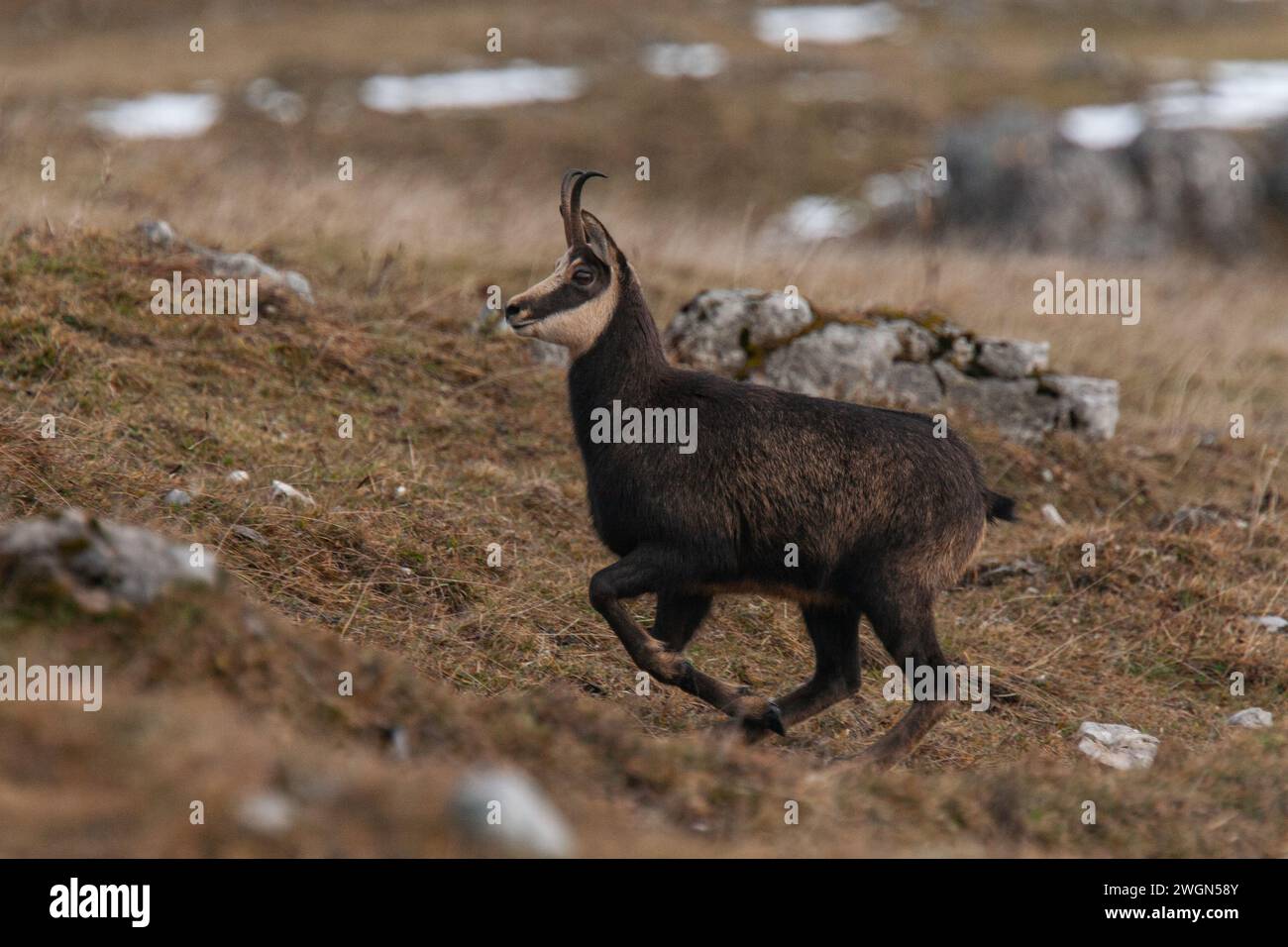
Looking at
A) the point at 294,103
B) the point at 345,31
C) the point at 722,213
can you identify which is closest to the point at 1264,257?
the point at 722,213

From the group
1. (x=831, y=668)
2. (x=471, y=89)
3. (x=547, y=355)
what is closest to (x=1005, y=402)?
(x=547, y=355)

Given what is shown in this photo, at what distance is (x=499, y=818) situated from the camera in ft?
11.3

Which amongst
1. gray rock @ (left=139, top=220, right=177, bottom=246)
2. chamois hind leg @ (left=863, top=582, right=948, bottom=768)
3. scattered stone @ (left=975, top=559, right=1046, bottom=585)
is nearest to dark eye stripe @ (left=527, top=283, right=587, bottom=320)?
chamois hind leg @ (left=863, top=582, right=948, bottom=768)

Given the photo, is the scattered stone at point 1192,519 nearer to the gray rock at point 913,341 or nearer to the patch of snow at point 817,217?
the gray rock at point 913,341

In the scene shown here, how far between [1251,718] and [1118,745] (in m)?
0.95

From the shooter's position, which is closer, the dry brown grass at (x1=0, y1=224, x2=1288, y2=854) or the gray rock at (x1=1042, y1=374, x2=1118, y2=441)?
the dry brown grass at (x1=0, y1=224, x2=1288, y2=854)

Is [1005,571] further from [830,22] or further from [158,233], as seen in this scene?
[830,22]

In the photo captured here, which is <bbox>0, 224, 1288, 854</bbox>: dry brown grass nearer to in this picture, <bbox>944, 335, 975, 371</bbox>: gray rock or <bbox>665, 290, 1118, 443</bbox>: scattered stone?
<bbox>665, 290, 1118, 443</bbox>: scattered stone

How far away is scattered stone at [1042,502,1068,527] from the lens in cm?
974

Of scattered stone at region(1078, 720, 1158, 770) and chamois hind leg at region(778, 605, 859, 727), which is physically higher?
chamois hind leg at region(778, 605, 859, 727)

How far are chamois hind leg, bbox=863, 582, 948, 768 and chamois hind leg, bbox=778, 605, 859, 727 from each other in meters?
0.44

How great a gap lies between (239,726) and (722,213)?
26.6 meters

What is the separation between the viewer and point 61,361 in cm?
850

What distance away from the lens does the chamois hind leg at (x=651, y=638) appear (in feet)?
19.9
